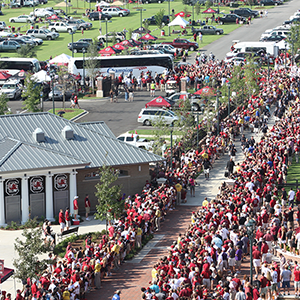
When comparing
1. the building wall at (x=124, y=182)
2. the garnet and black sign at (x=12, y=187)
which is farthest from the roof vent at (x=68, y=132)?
the garnet and black sign at (x=12, y=187)

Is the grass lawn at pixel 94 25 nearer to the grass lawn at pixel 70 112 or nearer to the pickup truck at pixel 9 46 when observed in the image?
the pickup truck at pixel 9 46

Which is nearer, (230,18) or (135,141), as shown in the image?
(135,141)

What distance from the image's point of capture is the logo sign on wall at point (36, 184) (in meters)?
31.9

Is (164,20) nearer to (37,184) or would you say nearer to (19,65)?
(19,65)

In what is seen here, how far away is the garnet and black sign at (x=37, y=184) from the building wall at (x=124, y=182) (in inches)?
82.3

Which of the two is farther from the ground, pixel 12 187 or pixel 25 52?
pixel 12 187

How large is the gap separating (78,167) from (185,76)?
31121 millimetres

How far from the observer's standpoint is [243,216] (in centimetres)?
2705

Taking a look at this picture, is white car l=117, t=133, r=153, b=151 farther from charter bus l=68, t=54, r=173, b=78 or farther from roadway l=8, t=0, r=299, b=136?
charter bus l=68, t=54, r=173, b=78

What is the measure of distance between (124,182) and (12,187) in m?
6.08

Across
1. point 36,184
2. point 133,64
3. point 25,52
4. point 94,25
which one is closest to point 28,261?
point 36,184

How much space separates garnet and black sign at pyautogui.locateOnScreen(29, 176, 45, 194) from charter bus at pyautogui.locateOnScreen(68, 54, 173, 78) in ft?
109

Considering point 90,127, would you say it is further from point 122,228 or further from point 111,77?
point 111,77

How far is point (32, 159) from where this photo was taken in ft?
105
